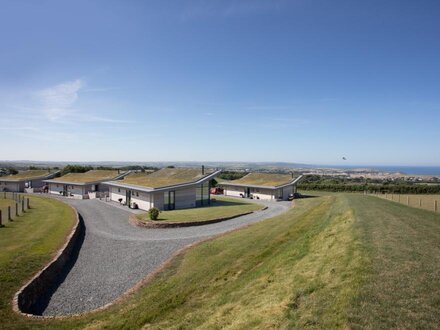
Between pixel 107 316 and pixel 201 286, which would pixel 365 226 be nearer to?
pixel 201 286

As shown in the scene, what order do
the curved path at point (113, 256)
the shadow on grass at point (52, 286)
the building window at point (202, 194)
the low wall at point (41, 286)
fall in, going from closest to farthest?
the low wall at point (41, 286) → the shadow on grass at point (52, 286) → the curved path at point (113, 256) → the building window at point (202, 194)

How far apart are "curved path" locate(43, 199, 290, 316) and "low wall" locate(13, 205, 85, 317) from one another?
416 mm

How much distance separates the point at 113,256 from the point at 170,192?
652 inches

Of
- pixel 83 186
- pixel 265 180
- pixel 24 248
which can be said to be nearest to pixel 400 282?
pixel 24 248

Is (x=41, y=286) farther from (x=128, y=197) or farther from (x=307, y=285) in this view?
(x=128, y=197)

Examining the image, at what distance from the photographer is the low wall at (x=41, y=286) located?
454 inches

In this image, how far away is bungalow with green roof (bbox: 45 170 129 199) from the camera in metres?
46.4

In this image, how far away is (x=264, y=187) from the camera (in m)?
44.6

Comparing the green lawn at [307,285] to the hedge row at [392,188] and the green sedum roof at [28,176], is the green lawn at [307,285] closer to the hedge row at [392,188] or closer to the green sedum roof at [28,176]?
the hedge row at [392,188]

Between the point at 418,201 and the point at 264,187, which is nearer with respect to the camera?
the point at 418,201

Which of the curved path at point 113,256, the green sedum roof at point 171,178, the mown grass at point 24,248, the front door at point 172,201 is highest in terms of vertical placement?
the green sedum roof at point 171,178

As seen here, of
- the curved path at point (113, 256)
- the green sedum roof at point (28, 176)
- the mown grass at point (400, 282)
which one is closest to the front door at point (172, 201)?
the curved path at point (113, 256)

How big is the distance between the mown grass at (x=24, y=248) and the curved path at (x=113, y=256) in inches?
54.4

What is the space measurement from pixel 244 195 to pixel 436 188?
3303 cm
